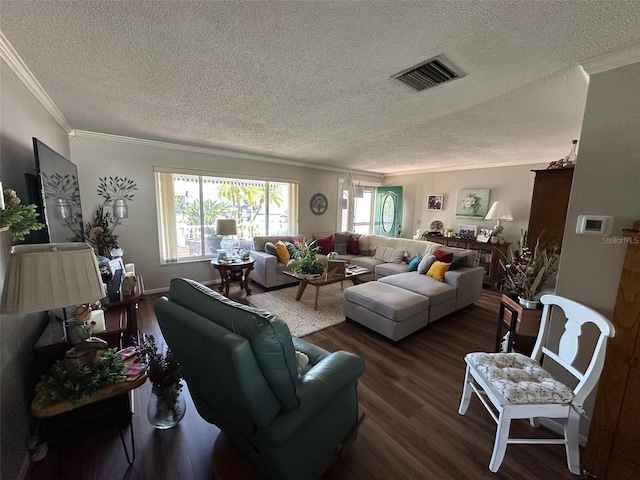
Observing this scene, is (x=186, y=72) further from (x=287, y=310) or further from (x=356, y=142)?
(x=287, y=310)

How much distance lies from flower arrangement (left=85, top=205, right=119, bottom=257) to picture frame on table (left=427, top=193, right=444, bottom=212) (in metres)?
6.17

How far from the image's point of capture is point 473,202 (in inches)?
209

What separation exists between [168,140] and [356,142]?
9.04 ft

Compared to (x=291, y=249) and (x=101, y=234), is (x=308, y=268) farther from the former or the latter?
(x=101, y=234)

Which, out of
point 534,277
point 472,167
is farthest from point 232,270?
point 472,167

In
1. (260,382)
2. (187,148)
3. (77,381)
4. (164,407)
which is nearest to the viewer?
(260,382)

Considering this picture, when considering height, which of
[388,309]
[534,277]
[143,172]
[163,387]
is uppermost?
[143,172]

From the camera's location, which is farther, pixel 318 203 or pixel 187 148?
pixel 318 203

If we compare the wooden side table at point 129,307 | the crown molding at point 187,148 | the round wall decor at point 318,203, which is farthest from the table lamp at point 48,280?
the round wall decor at point 318,203

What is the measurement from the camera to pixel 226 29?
129 cm

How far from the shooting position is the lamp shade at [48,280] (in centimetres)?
107

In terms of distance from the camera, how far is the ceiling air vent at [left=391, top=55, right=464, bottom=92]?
1574 millimetres

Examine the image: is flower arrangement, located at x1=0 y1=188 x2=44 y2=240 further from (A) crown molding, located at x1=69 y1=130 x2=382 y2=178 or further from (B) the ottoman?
(A) crown molding, located at x1=69 y1=130 x2=382 y2=178

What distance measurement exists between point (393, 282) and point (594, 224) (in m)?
2.18
